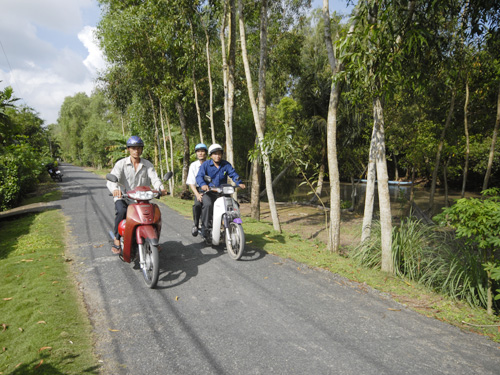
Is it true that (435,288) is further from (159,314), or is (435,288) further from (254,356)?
(159,314)

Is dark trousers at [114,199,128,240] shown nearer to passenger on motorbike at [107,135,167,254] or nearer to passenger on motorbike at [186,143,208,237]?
passenger on motorbike at [107,135,167,254]

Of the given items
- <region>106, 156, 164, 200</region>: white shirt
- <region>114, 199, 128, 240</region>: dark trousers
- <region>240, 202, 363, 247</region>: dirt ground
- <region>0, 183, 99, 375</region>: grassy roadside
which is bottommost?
<region>240, 202, 363, 247</region>: dirt ground

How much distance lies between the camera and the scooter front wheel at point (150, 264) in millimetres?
4121

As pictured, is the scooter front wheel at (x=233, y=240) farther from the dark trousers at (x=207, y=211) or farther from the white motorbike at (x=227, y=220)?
the dark trousers at (x=207, y=211)

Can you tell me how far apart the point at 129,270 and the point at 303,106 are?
1776 centimetres

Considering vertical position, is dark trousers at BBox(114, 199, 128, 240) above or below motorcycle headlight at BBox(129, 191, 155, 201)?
below

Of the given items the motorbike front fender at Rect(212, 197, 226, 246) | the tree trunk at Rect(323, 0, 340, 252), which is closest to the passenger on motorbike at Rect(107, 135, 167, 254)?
the motorbike front fender at Rect(212, 197, 226, 246)

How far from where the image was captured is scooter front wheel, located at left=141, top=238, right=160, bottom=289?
4.12 metres

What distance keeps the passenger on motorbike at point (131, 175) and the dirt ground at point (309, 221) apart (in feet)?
14.9

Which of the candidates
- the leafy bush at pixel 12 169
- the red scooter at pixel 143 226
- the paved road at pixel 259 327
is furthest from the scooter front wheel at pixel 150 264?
the leafy bush at pixel 12 169

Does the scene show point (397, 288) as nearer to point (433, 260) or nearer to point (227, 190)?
point (433, 260)

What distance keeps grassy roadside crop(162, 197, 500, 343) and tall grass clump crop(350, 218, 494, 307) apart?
264 millimetres

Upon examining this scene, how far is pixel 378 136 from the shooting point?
5.36 m

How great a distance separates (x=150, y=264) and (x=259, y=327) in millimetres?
1923
